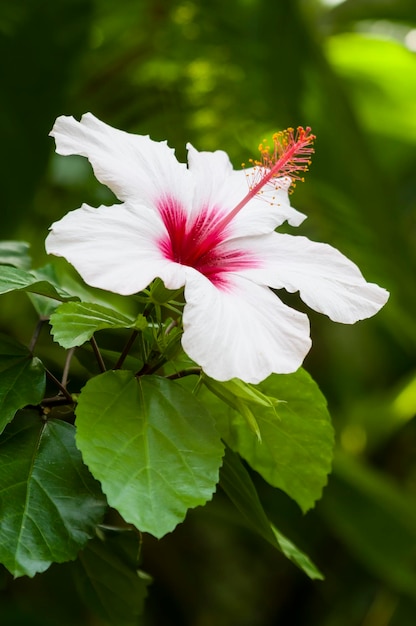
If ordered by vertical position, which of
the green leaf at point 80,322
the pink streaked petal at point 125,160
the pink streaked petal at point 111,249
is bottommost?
the green leaf at point 80,322

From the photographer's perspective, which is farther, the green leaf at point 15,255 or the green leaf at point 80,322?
the green leaf at point 15,255

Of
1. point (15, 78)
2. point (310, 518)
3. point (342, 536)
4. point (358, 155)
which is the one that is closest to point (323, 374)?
point (310, 518)

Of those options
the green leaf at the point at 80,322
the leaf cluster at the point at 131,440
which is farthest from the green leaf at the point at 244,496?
the green leaf at the point at 80,322


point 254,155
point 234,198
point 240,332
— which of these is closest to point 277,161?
point 234,198

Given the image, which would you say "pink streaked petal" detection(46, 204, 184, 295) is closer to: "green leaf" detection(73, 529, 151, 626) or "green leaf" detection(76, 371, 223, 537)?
"green leaf" detection(76, 371, 223, 537)

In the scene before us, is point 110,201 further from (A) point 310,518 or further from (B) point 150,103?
(A) point 310,518

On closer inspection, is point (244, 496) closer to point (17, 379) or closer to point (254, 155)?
point (17, 379)

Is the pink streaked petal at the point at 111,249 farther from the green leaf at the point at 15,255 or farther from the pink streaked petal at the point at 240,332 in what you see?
the green leaf at the point at 15,255
